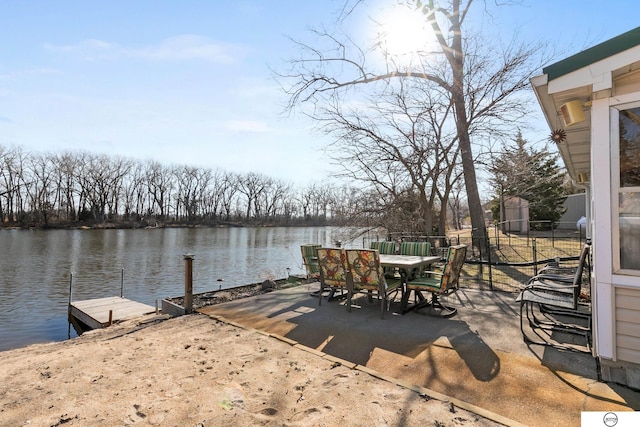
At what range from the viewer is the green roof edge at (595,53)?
2320mm

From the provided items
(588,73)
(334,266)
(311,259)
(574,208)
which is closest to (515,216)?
(574,208)

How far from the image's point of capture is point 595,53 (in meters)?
2.48

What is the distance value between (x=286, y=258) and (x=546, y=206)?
44.9 feet

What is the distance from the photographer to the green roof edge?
2320mm

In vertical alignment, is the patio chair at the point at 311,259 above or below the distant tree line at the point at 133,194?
below

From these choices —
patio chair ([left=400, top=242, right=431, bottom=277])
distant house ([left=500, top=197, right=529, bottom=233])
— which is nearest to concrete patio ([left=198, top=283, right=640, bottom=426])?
patio chair ([left=400, top=242, right=431, bottom=277])

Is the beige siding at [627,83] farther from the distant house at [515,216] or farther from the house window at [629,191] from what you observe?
the distant house at [515,216]

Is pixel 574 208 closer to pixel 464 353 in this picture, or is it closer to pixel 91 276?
pixel 464 353

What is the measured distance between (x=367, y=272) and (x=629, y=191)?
2.78 meters

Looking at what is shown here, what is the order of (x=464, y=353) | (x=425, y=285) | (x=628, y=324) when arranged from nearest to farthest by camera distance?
(x=628, y=324)
(x=464, y=353)
(x=425, y=285)

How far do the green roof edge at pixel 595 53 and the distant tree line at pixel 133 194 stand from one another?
98.3 feet

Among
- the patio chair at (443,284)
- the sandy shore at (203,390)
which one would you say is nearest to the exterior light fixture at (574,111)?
the patio chair at (443,284)

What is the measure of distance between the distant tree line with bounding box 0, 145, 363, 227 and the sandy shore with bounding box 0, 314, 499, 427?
29.4m

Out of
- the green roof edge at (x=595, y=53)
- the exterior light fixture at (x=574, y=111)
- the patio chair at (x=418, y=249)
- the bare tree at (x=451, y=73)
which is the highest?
the bare tree at (x=451, y=73)
